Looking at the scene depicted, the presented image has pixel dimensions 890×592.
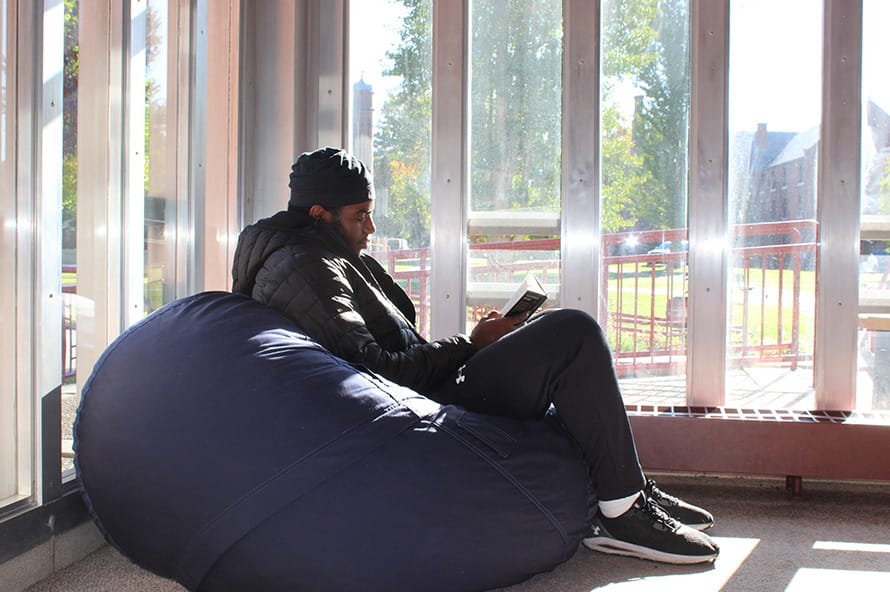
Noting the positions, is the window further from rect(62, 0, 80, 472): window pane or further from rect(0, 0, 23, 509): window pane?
rect(0, 0, 23, 509): window pane

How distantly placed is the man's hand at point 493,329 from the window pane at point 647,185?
0.95 metres

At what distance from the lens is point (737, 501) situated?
2.63 m

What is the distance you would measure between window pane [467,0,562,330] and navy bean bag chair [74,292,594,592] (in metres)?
1.35

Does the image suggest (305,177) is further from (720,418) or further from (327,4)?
(720,418)

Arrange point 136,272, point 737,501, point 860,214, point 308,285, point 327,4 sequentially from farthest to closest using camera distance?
point 327,4
point 860,214
point 737,501
point 136,272
point 308,285

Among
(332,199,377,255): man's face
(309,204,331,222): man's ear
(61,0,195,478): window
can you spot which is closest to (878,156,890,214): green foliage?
(332,199,377,255): man's face

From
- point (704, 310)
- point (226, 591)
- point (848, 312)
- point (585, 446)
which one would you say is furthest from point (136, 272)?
point (848, 312)

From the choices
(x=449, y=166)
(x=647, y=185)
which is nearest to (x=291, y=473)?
(x=449, y=166)

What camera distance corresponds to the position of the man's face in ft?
7.06

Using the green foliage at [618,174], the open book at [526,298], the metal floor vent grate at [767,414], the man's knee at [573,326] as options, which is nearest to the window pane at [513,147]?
the green foliage at [618,174]

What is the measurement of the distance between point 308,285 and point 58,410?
0.70 meters

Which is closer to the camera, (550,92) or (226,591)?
(226,591)

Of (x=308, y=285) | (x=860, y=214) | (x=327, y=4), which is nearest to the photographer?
(x=308, y=285)

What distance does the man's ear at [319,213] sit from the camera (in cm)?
212
